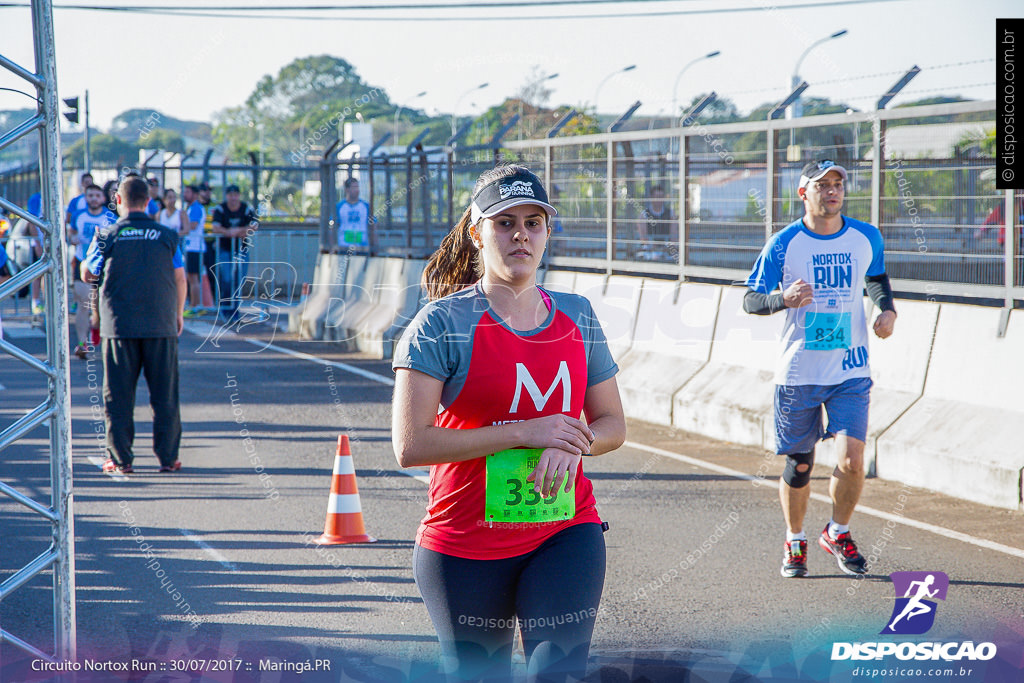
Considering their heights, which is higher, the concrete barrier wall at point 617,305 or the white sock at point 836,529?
the concrete barrier wall at point 617,305

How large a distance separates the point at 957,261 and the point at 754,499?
4472 mm

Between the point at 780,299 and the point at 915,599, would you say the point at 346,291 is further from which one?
the point at 915,599

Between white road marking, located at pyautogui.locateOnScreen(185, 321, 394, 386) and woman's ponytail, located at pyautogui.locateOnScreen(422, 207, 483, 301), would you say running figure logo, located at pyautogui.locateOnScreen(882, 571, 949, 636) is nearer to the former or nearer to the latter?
woman's ponytail, located at pyautogui.locateOnScreen(422, 207, 483, 301)

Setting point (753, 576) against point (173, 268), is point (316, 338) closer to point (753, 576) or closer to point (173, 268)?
point (173, 268)

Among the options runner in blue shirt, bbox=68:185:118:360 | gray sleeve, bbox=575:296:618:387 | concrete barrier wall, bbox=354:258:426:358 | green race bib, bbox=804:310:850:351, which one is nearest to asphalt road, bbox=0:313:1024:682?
green race bib, bbox=804:310:850:351

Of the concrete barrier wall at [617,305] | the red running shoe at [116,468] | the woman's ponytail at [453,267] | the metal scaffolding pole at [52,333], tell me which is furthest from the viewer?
the concrete barrier wall at [617,305]

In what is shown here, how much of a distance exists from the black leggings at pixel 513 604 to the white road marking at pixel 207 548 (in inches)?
133

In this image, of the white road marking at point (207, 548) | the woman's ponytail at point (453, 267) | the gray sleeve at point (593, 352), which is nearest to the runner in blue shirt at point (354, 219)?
the white road marking at point (207, 548)

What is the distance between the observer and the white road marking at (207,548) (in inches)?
252

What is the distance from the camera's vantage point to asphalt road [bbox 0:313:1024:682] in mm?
4934

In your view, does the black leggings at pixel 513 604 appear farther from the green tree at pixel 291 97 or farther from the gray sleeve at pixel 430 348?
the green tree at pixel 291 97

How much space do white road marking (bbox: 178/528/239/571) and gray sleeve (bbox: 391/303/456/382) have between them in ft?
11.7

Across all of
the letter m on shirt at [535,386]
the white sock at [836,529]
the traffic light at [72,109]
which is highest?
the traffic light at [72,109]

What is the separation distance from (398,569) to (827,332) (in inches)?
107
